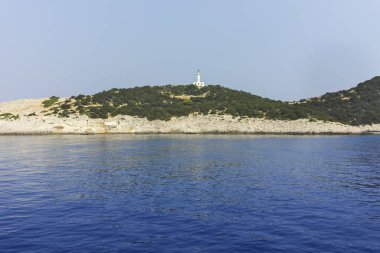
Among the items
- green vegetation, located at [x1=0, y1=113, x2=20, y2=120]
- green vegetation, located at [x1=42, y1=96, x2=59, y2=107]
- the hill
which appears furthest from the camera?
the hill

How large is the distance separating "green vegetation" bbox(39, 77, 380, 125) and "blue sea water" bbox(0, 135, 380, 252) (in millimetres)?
74777

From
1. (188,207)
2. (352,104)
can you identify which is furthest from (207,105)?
(188,207)

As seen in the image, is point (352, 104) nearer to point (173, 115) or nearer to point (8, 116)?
point (173, 115)

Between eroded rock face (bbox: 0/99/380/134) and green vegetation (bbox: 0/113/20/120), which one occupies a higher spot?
green vegetation (bbox: 0/113/20/120)

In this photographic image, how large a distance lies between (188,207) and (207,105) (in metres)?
103

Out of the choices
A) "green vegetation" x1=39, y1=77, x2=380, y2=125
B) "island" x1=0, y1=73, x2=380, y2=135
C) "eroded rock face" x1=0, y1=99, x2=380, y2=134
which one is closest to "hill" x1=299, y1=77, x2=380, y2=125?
"green vegetation" x1=39, y1=77, x2=380, y2=125

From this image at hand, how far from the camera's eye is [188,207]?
2331cm

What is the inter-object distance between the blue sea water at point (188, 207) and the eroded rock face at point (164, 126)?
6495 cm

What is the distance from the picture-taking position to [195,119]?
113 metres

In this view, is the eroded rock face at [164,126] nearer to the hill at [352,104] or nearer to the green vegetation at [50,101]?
the green vegetation at [50,101]

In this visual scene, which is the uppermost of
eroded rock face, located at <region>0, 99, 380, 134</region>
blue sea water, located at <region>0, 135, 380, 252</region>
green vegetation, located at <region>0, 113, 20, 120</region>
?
green vegetation, located at <region>0, 113, 20, 120</region>

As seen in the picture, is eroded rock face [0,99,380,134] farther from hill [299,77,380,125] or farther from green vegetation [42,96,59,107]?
hill [299,77,380,125]

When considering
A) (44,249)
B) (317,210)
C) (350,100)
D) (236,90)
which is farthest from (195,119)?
(44,249)

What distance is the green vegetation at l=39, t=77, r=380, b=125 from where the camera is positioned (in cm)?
11738
